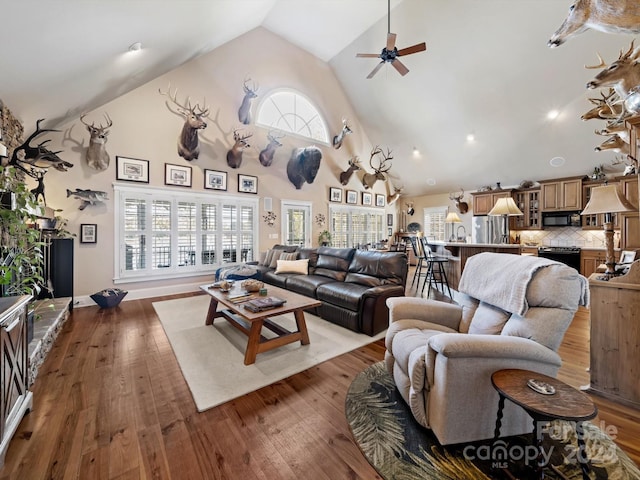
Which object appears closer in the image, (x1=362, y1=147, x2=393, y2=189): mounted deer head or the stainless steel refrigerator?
the stainless steel refrigerator

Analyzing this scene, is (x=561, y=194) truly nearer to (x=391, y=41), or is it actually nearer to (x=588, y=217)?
(x=588, y=217)

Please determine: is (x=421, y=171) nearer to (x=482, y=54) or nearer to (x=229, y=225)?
(x=482, y=54)

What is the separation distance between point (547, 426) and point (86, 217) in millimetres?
6451

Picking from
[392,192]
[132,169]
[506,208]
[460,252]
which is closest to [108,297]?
[132,169]

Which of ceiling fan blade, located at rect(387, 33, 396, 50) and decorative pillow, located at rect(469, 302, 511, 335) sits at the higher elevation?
ceiling fan blade, located at rect(387, 33, 396, 50)

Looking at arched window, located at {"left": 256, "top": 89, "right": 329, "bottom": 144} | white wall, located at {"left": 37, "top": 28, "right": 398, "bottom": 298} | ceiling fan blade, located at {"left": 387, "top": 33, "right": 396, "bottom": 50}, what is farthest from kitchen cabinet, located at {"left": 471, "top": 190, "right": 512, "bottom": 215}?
ceiling fan blade, located at {"left": 387, "top": 33, "right": 396, "bottom": 50}

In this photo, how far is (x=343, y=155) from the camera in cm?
858

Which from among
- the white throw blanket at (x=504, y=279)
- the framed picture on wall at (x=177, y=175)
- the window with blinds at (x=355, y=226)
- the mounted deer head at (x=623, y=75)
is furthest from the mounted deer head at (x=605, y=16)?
the window with blinds at (x=355, y=226)

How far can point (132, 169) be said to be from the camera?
16.5 ft

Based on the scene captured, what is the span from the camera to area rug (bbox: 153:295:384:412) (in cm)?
223

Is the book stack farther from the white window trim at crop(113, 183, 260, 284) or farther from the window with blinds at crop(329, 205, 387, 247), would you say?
the window with blinds at crop(329, 205, 387, 247)

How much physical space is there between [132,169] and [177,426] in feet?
16.0

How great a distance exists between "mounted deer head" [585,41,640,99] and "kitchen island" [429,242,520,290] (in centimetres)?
342

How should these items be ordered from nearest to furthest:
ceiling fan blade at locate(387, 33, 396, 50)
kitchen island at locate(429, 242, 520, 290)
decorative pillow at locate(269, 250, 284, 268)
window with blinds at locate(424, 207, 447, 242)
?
1. ceiling fan blade at locate(387, 33, 396, 50)
2. kitchen island at locate(429, 242, 520, 290)
3. decorative pillow at locate(269, 250, 284, 268)
4. window with blinds at locate(424, 207, 447, 242)
